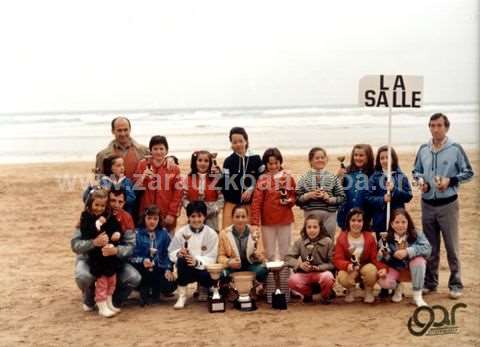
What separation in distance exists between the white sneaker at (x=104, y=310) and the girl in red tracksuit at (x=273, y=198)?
165 centimetres

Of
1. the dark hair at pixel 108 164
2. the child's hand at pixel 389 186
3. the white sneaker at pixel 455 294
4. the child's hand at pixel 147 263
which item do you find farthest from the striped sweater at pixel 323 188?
the dark hair at pixel 108 164

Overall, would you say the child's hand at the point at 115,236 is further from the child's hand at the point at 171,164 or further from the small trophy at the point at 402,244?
the small trophy at the point at 402,244

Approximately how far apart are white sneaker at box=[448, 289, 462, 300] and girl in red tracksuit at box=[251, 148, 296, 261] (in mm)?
1663

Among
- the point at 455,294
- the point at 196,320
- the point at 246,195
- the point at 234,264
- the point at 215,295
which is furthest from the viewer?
the point at 246,195

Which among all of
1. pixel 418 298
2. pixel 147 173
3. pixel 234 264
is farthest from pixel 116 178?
pixel 418 298

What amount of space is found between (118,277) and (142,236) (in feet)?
1.48

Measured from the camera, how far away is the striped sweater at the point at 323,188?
6.14 meters

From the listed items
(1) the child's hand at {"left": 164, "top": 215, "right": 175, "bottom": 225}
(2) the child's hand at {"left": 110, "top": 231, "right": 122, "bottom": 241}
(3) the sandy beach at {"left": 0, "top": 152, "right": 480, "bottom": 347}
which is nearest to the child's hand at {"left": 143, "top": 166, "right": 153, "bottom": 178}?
(1) the child's hand at {"left": 164, "top": 215, "right": 175, "bottom": 225}

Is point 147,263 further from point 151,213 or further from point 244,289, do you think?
point 244,289

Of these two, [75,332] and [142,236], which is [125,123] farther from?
[75,332]

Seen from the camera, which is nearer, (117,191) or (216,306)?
(216,306)

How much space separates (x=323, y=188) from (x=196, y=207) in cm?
131

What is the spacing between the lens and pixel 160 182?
614cm

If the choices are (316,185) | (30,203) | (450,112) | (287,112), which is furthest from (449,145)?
(287,112)
